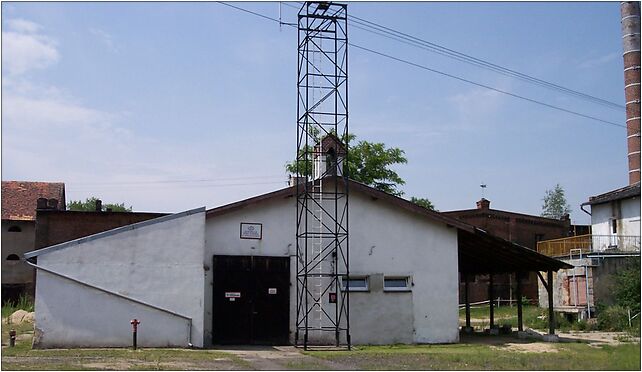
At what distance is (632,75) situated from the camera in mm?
45031

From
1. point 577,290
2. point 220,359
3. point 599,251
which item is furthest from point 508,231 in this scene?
point 220,359

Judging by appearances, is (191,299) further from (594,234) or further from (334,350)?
(594,234)

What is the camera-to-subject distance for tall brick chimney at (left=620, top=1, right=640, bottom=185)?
146 feet

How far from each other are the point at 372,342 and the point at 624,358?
8.26m

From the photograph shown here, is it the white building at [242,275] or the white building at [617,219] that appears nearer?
the white building at [242,275]

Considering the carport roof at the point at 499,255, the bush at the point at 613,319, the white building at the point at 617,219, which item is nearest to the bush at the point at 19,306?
the carport roof at the point at 499,255

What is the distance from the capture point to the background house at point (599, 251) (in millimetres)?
35000

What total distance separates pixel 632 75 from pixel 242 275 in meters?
33.1

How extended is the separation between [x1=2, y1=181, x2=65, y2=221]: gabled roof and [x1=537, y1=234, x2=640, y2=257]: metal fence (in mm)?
32353

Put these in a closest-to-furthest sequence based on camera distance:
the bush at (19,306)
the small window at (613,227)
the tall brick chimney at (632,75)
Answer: the bush at (19,306)
the small window at (613,227)
the tall brick chimney at (632,75)

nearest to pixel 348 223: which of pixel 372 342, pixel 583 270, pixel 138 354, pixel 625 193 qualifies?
pixel 372 342

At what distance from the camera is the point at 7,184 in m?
50.8

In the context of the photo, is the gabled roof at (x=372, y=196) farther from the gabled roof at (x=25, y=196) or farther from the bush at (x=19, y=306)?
the gabled roof at (x=25, y=196)

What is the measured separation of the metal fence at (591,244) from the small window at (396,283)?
1876 cm
